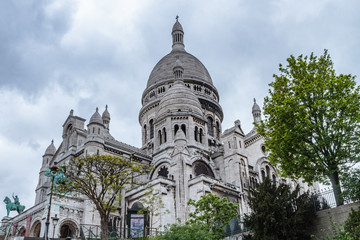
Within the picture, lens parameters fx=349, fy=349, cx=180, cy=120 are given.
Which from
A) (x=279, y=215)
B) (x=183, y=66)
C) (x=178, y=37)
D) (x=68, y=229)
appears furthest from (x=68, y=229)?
(x=178, y=37)

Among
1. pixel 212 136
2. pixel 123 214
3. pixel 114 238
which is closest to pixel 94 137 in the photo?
pixel 123 214

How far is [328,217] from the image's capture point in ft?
66.3

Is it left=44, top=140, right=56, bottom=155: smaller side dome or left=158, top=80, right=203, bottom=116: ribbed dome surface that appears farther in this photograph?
left=44, top=140, right=56, bottom=155: smaller side dome

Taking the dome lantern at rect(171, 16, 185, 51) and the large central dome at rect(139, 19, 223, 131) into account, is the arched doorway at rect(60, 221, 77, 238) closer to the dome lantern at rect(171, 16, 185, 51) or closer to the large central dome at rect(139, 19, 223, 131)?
the large central dome at rect(139, 19, 223, 131)

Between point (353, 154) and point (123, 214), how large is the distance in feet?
84.6

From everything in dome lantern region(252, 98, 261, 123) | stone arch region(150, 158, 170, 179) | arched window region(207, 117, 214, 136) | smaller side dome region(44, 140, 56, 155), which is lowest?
stone arch region(150, 158, 170, 179)

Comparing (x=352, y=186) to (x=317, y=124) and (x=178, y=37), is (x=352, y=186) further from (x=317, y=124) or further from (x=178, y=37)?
(x=178, y=37)

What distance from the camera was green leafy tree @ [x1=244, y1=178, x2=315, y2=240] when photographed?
62.6 feet

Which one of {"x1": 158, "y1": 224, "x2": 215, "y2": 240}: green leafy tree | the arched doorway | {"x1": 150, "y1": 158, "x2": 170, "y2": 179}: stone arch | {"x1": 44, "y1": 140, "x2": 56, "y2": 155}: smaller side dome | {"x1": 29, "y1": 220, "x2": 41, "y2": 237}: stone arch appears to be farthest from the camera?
{"x1": 44, "y1": 140, "x2": 56, "y2": 155}: smaller side dome

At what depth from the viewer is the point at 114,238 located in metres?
25.1

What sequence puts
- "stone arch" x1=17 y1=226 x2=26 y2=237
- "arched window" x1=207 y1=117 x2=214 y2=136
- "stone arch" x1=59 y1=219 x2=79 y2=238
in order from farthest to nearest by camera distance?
"arched window" x1=207 y1=117 x2=214 y2=136 < "stone arch" x1=17 y1=226 x2=26 y2=237 < "stone arch" x1=59 y1=219 x2=79 y2=238

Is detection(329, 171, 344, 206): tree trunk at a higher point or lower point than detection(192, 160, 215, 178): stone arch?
lower

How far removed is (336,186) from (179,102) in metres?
30.0

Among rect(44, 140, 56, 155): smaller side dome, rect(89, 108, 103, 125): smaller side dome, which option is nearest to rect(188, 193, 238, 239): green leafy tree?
rect(89, 108, 103, 125): smaller side dome
